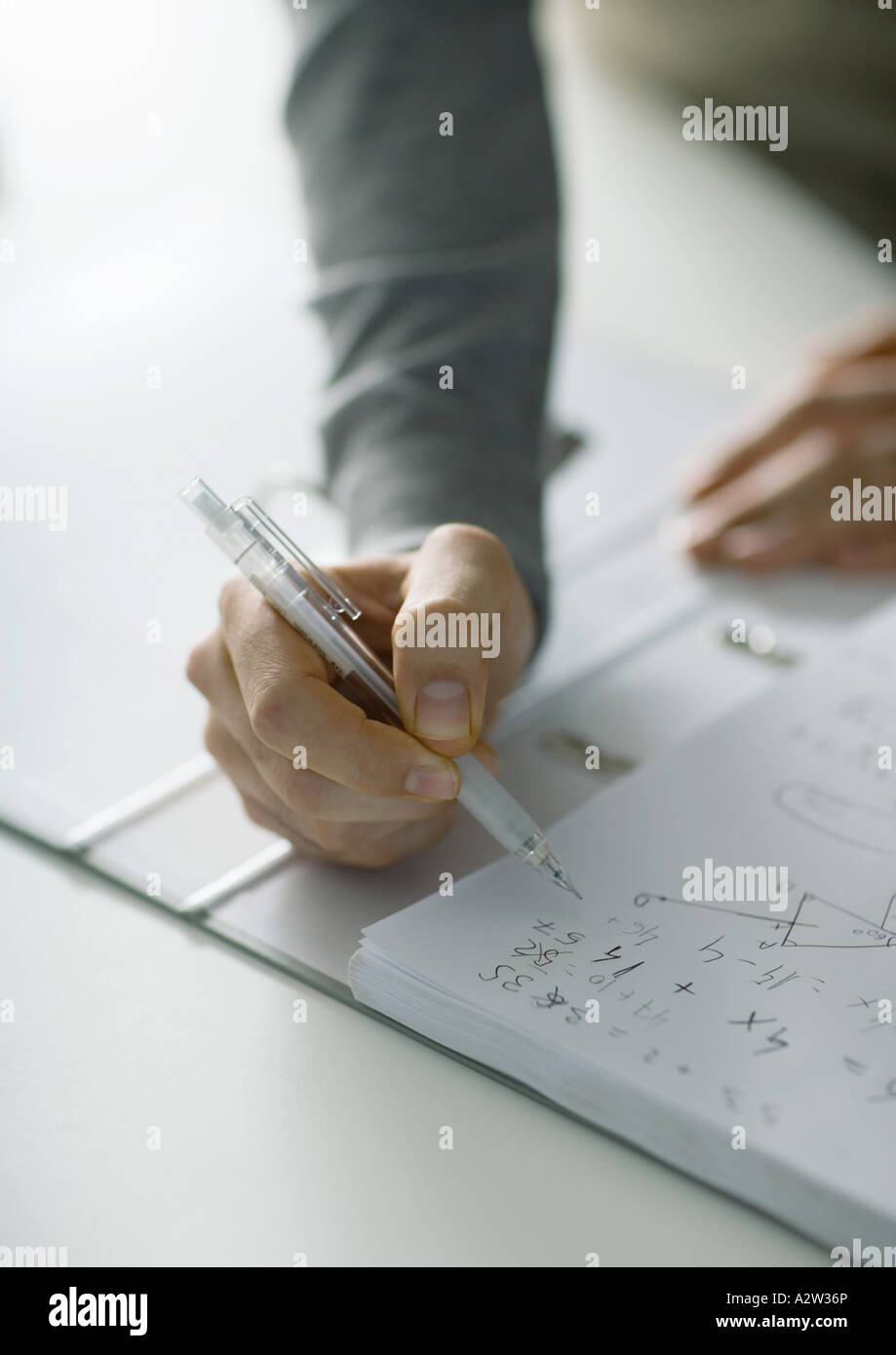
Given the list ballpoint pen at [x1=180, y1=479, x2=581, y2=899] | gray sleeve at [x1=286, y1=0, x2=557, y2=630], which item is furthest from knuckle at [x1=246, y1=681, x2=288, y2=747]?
gray sleeve at [x1=286, y1=0, x2=557, y2=630]

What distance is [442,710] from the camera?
1.65 ft

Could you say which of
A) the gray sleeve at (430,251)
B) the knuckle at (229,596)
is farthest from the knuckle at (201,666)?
the gray sleeve at (430,251)

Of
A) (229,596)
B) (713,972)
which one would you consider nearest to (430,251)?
(229,596)

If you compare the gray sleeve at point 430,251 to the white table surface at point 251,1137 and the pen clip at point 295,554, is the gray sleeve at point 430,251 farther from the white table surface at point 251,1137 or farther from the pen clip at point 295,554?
the white table surface at point 251,1137

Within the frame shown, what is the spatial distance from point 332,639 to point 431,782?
0.23ft

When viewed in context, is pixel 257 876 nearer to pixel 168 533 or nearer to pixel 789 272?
pixel 168 533

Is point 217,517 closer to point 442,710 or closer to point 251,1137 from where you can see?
point 442,710

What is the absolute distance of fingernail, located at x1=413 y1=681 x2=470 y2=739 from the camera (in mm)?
503

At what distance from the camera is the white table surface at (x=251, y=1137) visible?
16.5 inches

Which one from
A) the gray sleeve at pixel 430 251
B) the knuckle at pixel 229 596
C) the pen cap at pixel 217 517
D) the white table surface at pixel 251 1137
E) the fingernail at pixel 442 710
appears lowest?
the white table surface at pixel 251 1137

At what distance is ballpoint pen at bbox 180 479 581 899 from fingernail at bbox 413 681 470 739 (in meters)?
0.02

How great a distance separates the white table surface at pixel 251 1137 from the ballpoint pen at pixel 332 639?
3.5 inches

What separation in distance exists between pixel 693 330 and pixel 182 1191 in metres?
0.93

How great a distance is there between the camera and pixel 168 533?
2.77 ft
